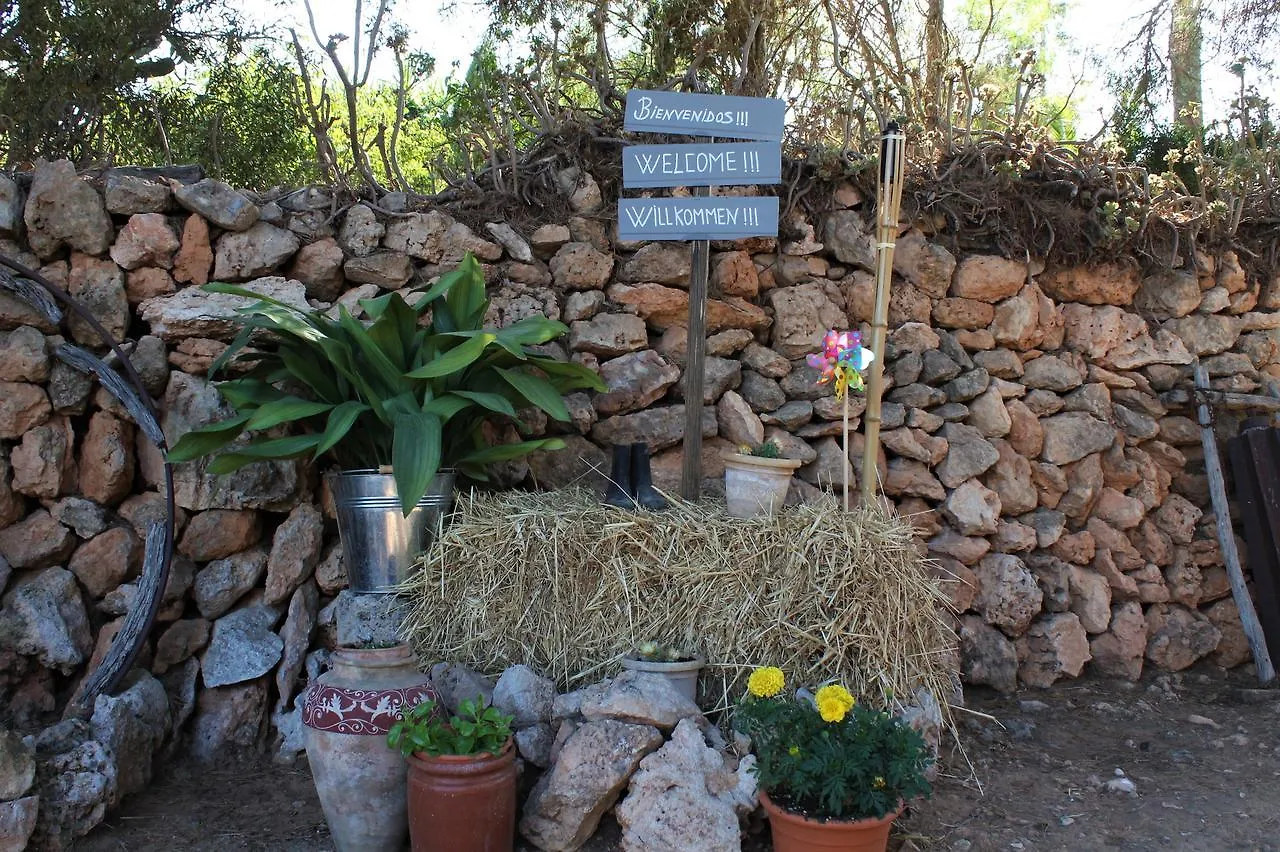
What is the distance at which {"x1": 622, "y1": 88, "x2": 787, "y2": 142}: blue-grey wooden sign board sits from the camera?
3582 millimetres

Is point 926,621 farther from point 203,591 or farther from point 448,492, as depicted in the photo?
point 203,591

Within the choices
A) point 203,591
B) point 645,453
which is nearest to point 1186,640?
point 645,453

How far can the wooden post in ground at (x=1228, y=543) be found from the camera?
167 inches

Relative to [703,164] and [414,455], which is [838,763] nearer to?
[414,455]

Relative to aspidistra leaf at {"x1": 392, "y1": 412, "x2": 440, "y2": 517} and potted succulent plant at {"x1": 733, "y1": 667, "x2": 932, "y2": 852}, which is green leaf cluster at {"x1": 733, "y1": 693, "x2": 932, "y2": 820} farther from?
aspidistra leaf at {"x1": 392, "y1": 412, "x2": 440, "y2": 517}

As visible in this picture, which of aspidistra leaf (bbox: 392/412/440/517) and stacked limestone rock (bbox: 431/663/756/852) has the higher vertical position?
aspidistra leaf (bbox: 392/412/440/517)

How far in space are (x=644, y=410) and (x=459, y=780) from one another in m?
1.87

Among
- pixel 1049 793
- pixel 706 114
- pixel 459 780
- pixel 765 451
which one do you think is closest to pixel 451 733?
pixel 459 780

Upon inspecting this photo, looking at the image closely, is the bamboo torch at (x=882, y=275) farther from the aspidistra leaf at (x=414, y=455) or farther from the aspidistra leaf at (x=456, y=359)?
the aspidistra leaf at (x=414, y=455)

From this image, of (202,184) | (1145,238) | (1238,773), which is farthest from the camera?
(1145,238)

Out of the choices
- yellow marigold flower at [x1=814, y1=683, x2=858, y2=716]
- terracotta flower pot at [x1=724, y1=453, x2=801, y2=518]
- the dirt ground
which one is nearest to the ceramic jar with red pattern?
the dirt ground

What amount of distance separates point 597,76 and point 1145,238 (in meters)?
2.63

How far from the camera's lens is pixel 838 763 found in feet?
7.66

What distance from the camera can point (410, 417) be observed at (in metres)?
3.14
